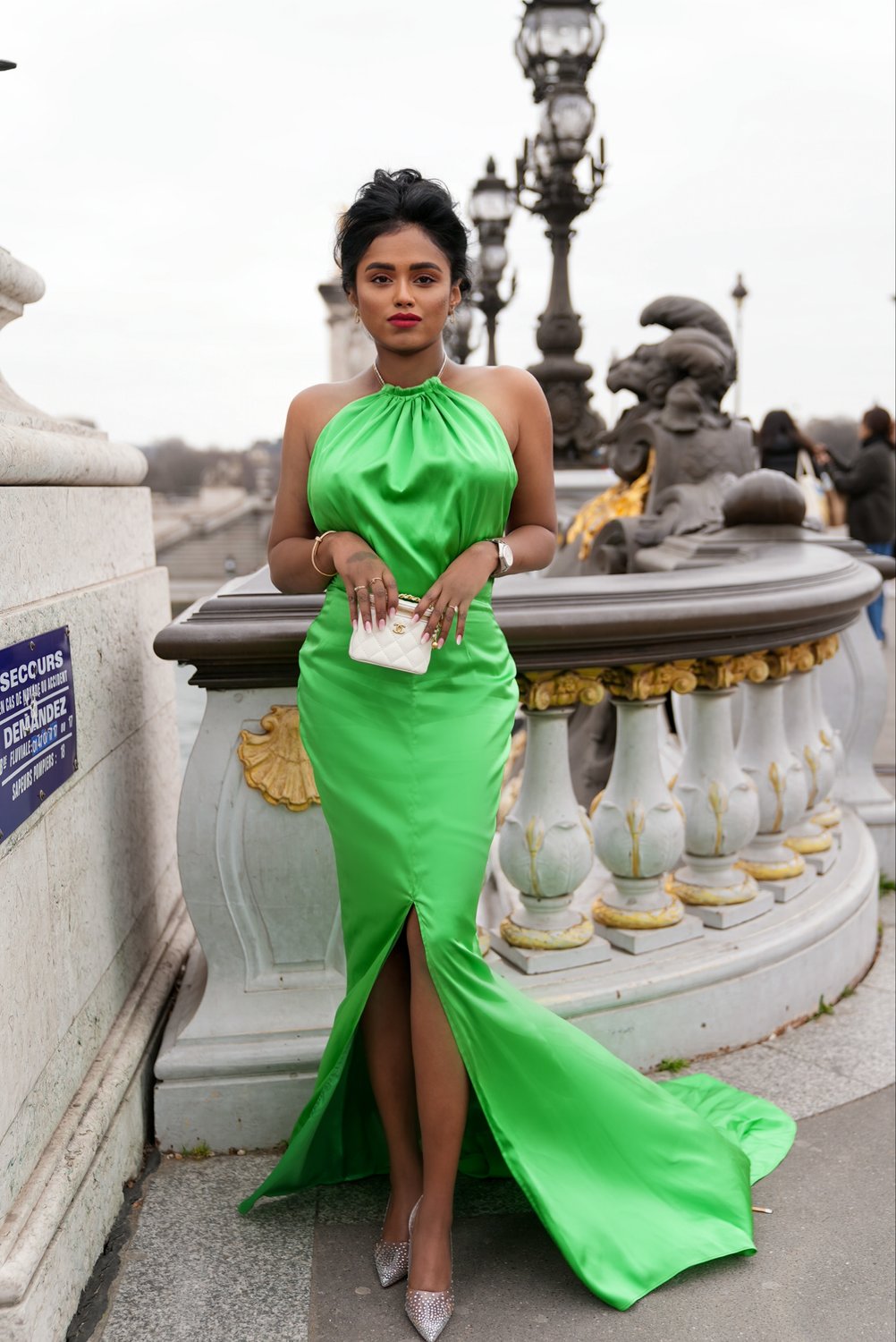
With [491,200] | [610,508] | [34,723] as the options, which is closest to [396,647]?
[34,723]

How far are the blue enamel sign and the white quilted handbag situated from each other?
62 centimetres

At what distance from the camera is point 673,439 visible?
7484 mm

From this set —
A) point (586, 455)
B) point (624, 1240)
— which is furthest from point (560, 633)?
point (586, 455)

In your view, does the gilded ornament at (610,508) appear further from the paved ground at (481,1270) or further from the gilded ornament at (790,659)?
the paved ground at (481,1270)

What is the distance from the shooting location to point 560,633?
326 cm

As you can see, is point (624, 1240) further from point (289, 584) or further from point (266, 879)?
point (289, 584)

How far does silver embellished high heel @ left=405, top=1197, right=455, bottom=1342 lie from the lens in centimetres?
250

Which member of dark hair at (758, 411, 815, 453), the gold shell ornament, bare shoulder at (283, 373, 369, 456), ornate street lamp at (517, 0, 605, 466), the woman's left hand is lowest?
the gold shell ornament

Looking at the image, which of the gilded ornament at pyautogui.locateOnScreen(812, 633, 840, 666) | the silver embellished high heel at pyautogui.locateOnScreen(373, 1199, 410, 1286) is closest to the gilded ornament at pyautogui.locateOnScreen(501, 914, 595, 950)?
the silver embellished high heel at pyautogui.locateOnScreen(373, 1199, 410, 1286)

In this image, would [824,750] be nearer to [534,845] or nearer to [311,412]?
[534,845]

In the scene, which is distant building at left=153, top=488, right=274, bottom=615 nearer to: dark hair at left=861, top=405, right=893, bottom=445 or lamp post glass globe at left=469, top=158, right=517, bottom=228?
lamp post glass globe at left=469, top=158, right=517, bottom=228

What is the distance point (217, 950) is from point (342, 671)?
1017 mm

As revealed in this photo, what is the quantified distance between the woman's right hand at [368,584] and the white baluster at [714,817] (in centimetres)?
160

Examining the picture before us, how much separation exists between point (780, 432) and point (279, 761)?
8.64 m
